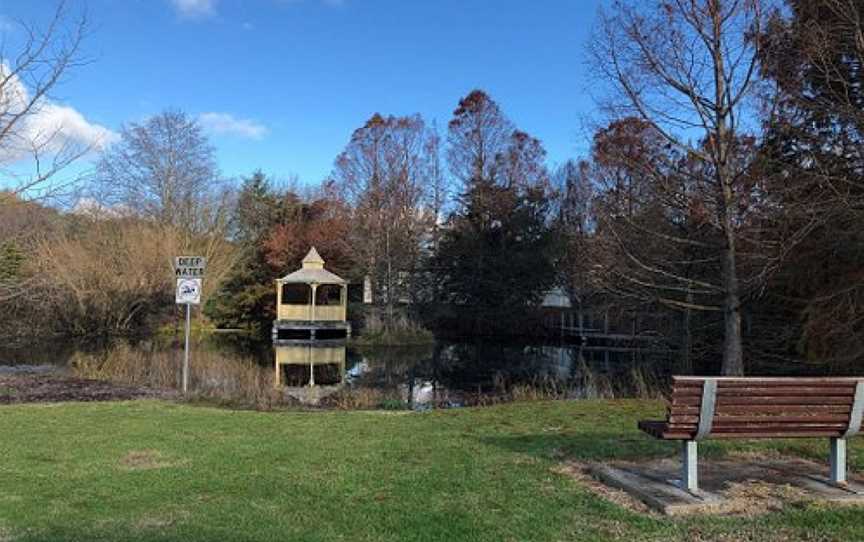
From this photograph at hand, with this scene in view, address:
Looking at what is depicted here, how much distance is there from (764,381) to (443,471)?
96.2 inches

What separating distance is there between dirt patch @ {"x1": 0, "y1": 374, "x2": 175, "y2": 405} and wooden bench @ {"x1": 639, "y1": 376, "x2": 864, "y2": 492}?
9719mm

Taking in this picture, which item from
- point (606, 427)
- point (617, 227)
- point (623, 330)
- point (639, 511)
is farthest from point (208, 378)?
point (623, 330)

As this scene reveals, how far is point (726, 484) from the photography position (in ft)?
17.3

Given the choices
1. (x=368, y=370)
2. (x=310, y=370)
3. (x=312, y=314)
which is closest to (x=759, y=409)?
(x=310, y=370)

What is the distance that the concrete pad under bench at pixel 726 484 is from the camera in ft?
15.4

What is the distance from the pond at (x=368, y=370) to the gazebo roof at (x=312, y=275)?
316cm

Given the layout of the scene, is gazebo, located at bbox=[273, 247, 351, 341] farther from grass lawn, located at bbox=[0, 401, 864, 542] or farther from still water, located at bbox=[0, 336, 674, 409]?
grass lawn, located at bbox=[0, 401, 864, 542]

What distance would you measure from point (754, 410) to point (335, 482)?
2965 millimetres

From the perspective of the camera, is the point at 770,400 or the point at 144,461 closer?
the point at 770,400

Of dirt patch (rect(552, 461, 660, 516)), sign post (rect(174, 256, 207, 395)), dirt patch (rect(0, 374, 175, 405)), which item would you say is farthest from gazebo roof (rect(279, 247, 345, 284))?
dirt patch (rect(552, 461, 660, 516))

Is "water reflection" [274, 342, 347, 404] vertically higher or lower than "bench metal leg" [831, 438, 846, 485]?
lower

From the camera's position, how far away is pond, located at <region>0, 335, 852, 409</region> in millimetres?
15367

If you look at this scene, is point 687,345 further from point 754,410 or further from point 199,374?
point 754,410

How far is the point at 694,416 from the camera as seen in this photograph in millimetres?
4879
